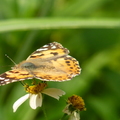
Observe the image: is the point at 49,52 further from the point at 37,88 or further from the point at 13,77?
the point at 13,77

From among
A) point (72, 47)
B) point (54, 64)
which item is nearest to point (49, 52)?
point (54, 64)

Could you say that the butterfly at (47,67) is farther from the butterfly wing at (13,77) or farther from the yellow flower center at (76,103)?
the yellow flower center at (76,103)

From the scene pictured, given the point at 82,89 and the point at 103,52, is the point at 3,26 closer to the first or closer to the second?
the point at 82,89

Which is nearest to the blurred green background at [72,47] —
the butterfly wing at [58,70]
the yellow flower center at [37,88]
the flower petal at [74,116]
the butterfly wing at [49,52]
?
the butterfly wing at [49,52]

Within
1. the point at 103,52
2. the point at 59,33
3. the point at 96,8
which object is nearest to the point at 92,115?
the point at 103,52

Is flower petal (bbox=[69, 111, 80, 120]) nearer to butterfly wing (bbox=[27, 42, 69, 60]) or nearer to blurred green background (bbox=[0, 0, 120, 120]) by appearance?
butterfly wing (bbox=[27, 42, 69, 60])
